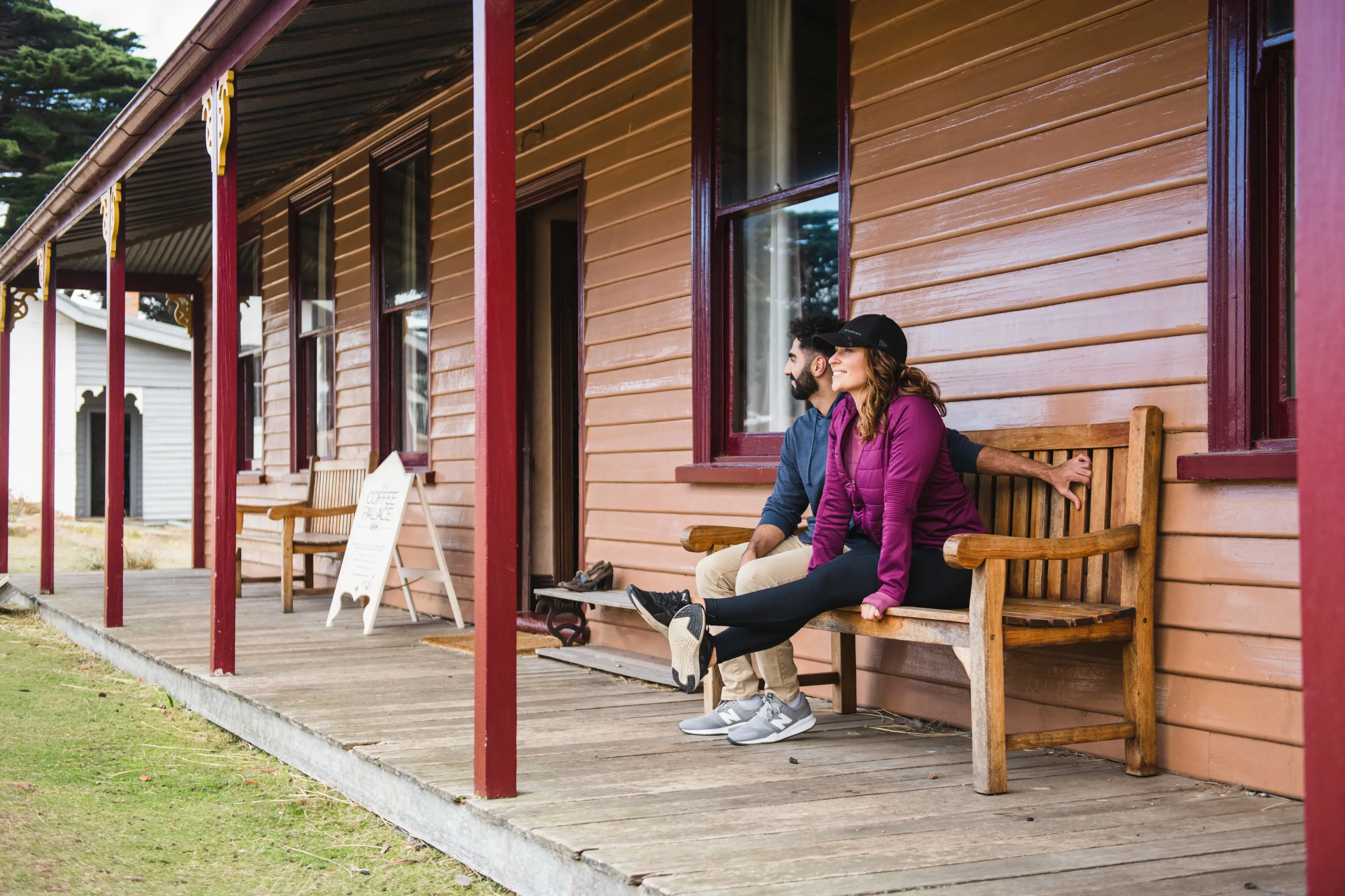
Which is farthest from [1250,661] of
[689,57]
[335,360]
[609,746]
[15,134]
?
[15,134]

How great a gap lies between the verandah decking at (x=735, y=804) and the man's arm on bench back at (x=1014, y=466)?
786mm

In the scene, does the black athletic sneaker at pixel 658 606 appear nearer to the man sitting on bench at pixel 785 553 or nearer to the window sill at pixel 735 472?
the man sitting on bench at pixel 785 553

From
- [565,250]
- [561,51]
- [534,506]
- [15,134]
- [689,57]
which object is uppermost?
[15,134]

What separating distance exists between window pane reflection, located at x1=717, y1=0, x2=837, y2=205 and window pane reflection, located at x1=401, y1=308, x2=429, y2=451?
3253 millimetres

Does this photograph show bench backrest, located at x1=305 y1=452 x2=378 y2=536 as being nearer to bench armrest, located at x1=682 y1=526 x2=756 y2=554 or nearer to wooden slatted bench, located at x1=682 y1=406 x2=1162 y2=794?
bench armrest, located at x1=682 y1=526 x2=756 y2=554

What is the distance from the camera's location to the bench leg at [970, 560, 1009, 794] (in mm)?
3027

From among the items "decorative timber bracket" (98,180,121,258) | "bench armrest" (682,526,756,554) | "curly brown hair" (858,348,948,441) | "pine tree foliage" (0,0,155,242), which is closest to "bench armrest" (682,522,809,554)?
"bench armrest" (682,526,756,554)

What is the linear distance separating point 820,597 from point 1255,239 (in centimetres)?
146

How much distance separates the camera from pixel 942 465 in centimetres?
346

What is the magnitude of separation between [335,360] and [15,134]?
71.3 ft

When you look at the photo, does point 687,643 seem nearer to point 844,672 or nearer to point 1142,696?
point 844,672

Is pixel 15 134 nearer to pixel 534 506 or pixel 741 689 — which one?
pixel 534 506

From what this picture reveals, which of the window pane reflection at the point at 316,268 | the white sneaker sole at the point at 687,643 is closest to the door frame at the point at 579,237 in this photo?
the white sneaker sole at the point at 687,643

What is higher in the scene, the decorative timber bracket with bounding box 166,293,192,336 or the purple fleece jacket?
the decorative timber bracket with bounding box 166,293,192,336
